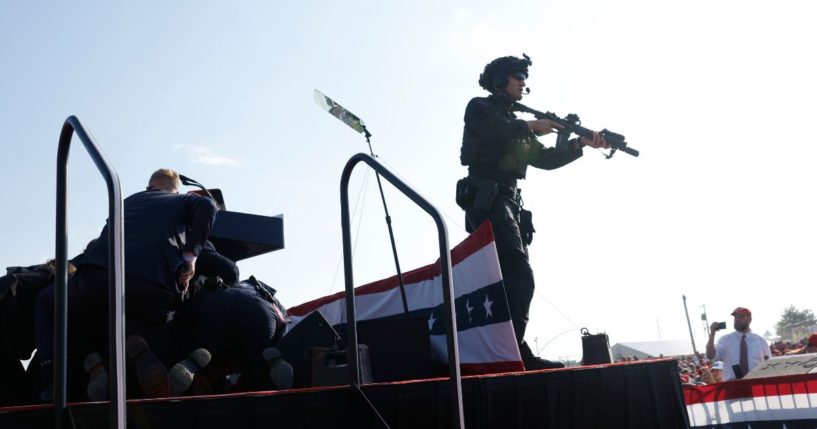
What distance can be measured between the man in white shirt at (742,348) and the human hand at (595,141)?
4.73 meters

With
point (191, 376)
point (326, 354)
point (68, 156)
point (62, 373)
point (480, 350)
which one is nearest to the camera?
point (62, 373)

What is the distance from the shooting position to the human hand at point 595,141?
5.81 meters

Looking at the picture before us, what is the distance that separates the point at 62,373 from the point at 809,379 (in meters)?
6.62

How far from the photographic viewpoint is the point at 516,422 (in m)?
3.36

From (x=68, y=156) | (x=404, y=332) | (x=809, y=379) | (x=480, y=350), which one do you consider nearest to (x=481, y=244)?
(x=480, y=350)

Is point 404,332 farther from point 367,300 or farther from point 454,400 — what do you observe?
point 367,300

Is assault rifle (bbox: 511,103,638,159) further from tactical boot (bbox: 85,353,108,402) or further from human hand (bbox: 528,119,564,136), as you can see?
tactical boot (bbox: 85,353,108,402)

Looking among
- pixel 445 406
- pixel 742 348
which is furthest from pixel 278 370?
pixel 742 348

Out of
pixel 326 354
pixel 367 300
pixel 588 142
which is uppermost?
pixel 588 142

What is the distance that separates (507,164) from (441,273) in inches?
110

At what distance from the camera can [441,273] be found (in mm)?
2549

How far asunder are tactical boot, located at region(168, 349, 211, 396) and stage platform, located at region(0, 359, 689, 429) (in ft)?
2.35

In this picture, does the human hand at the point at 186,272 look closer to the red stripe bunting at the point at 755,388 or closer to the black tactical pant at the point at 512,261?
the black tactical pant at the point at 512,261

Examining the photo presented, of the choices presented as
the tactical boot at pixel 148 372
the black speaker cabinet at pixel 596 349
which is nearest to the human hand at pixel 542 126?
the black speaker cabinet at pixel 596 349
